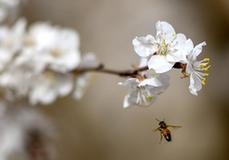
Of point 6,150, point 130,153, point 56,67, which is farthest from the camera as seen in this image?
point 130,153

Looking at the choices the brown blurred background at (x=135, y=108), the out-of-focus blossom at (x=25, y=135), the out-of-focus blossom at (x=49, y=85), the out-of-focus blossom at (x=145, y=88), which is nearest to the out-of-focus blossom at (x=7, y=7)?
the out-of-focus blossom at (x=49, y=85)

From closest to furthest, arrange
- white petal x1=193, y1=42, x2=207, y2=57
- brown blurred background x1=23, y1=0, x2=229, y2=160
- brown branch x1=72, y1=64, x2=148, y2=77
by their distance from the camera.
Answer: white petal x1=193, y1=42, x2=207, y2=57
brown branch x1=72, y1=64, x2=148, y2=77
brown blurred background x1=23, y1=0, x2=229, y2=160

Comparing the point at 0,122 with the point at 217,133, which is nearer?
the point at 0,122

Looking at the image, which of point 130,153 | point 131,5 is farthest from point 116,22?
point 130,153

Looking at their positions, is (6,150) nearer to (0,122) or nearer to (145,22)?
(0,122)

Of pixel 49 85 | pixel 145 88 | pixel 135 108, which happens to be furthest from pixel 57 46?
pixel 135 108

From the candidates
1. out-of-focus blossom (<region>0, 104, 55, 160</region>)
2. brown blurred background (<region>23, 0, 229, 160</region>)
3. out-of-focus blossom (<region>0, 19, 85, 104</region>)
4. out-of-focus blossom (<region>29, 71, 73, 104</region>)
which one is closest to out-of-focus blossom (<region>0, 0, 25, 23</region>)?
out-of-focus blossom (<region>0, 19, 85, 104</region>)

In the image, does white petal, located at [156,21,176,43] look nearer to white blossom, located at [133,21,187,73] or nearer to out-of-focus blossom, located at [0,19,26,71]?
white blossom, located at [133,21,187,73]
